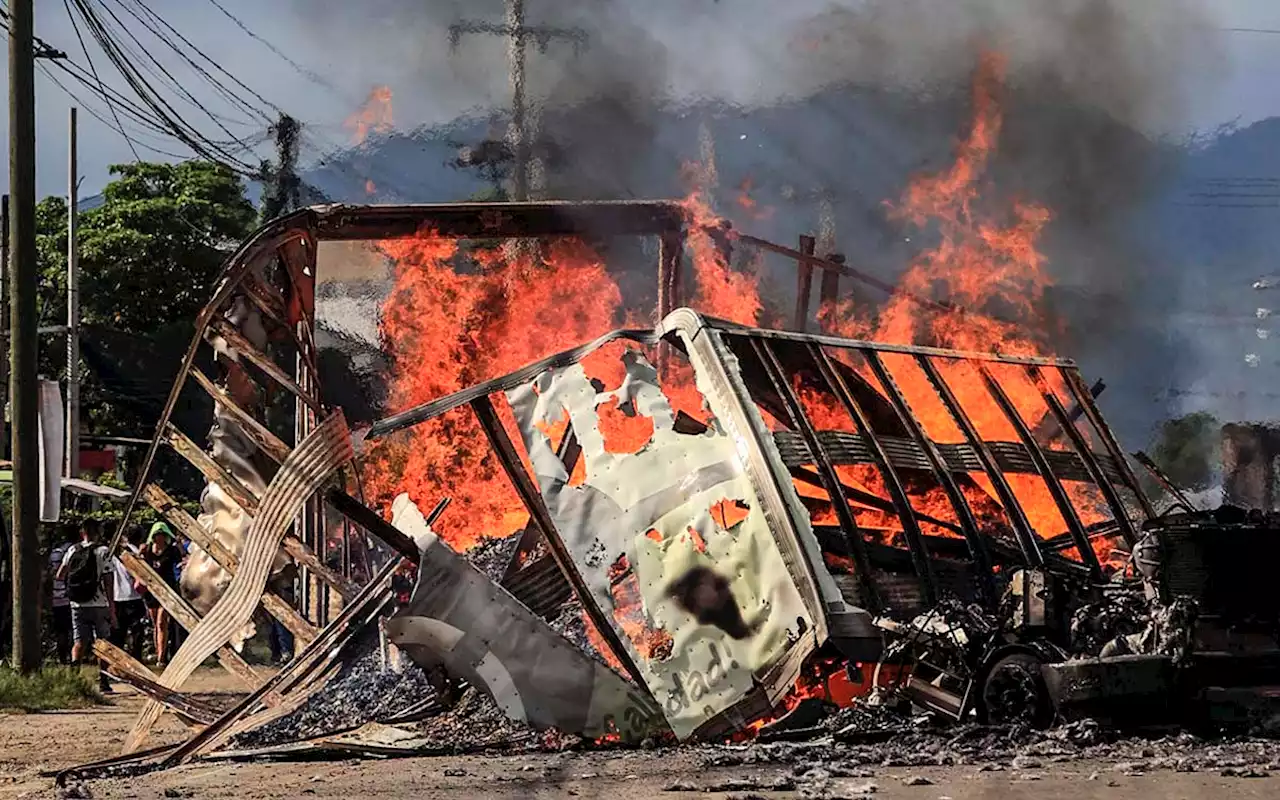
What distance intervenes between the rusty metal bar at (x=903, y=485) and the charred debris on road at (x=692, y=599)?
0.06 ft

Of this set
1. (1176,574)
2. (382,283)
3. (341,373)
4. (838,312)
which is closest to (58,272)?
(341,373)

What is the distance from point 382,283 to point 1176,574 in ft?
42.1

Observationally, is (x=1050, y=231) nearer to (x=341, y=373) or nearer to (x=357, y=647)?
(x=357, y=647)

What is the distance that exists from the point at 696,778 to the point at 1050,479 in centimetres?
538

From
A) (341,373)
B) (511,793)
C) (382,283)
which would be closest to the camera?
(511,793)

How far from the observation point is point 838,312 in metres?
18.8

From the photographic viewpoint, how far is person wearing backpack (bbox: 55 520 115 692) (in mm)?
17656

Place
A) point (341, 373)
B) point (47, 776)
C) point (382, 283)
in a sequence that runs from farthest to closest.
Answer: point (341, 373), point (382, 283), point (47, 776)

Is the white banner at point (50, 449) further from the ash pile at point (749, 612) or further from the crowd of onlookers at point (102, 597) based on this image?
the ash pile at point (749, 612)

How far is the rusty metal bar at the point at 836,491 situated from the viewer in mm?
10469

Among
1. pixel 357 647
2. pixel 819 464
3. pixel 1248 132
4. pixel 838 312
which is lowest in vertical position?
pixel 357 647

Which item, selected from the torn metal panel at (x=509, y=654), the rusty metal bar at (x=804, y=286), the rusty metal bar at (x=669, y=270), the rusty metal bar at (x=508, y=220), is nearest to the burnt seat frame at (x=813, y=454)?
the torn metal panel at (x=509, y=654)

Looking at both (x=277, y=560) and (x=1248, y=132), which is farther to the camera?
(x=1248, y=132)

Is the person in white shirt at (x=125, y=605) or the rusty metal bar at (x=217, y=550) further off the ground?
the rusty metal bar at (x=217, y=550)
